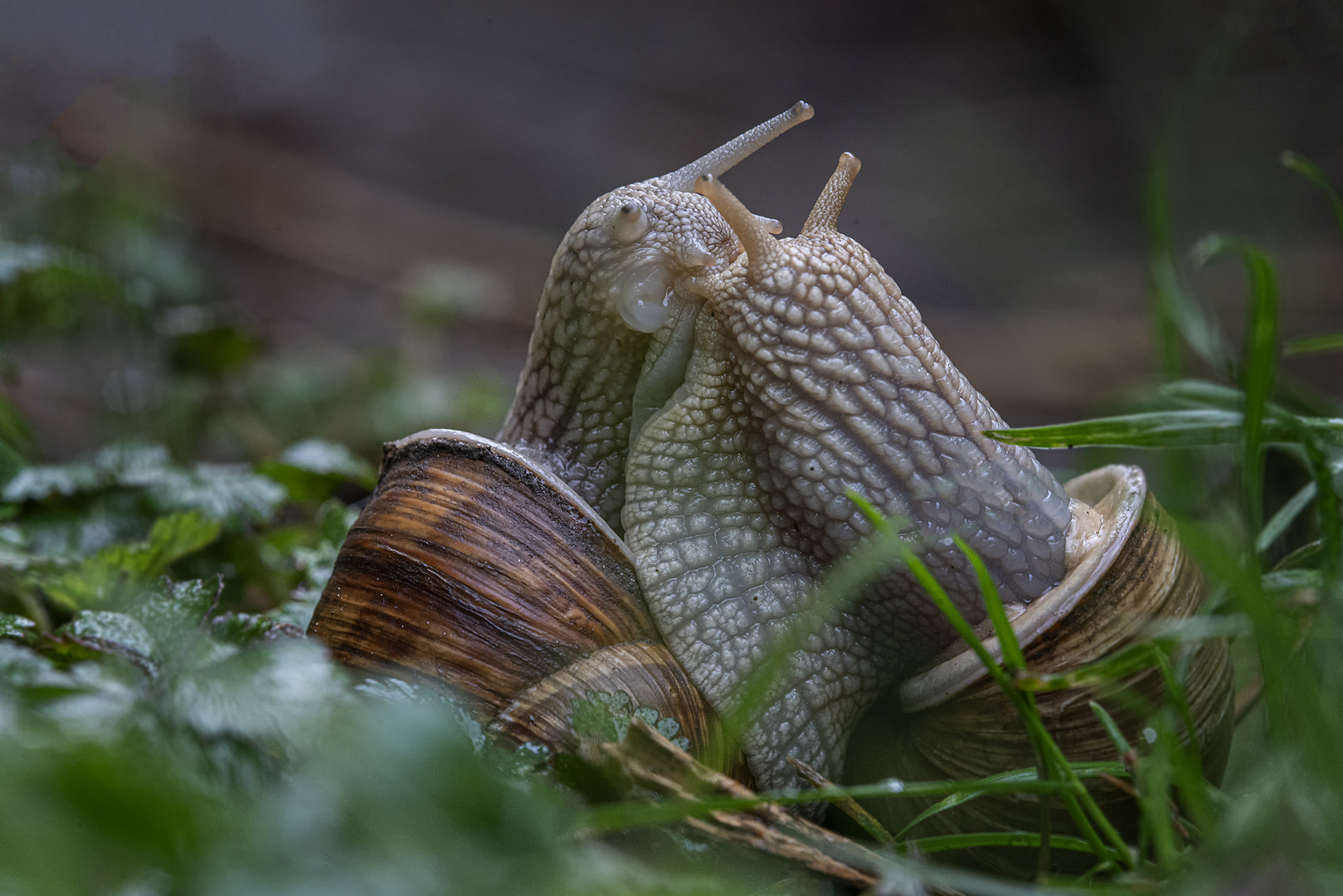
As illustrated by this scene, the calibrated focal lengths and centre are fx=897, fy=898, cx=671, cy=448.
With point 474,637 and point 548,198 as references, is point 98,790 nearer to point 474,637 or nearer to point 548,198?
point 474,637

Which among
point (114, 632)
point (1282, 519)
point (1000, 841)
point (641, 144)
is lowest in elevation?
point (1000, 841)

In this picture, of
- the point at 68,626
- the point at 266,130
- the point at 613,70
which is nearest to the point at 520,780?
the point at 68,626

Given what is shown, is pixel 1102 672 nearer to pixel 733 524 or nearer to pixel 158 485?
pixel 733 524

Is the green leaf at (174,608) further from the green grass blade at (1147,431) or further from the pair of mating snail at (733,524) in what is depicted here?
the green grass blade at (1147,431)

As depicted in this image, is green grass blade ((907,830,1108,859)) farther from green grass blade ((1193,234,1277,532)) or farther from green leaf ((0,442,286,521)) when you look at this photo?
green leaf ((0,442,286,521))

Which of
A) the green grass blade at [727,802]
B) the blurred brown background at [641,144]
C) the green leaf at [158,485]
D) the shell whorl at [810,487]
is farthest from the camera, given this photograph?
the blurred brown background at [641,144]

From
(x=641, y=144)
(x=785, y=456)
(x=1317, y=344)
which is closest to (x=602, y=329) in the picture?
(x=785, y=456)

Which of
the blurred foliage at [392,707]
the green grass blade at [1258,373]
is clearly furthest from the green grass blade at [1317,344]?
the green grass blade at [1258,373]
